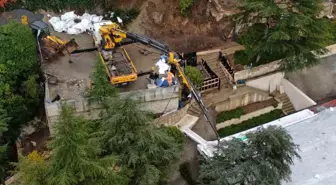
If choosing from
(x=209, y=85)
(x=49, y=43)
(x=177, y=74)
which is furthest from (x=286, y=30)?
(x=49, y=43)

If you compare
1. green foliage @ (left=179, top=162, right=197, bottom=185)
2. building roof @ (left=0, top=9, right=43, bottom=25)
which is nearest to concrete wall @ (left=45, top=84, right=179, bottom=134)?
green foliage @ (left=179, top=162, right=197, bottom=185)

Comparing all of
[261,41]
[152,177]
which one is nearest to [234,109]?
[261,41]

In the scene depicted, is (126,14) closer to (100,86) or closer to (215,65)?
(215,65)

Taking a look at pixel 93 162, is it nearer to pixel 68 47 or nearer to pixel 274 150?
pixel 274 150

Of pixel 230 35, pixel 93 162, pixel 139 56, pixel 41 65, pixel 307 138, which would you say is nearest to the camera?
pixel 93 162

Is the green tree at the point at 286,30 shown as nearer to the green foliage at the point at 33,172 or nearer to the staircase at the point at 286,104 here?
the staircase at the point at 286,104

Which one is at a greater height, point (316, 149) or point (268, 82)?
point (268, 82)

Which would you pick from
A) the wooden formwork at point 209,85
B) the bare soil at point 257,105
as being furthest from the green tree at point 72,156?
the bare soil at point 257,105
